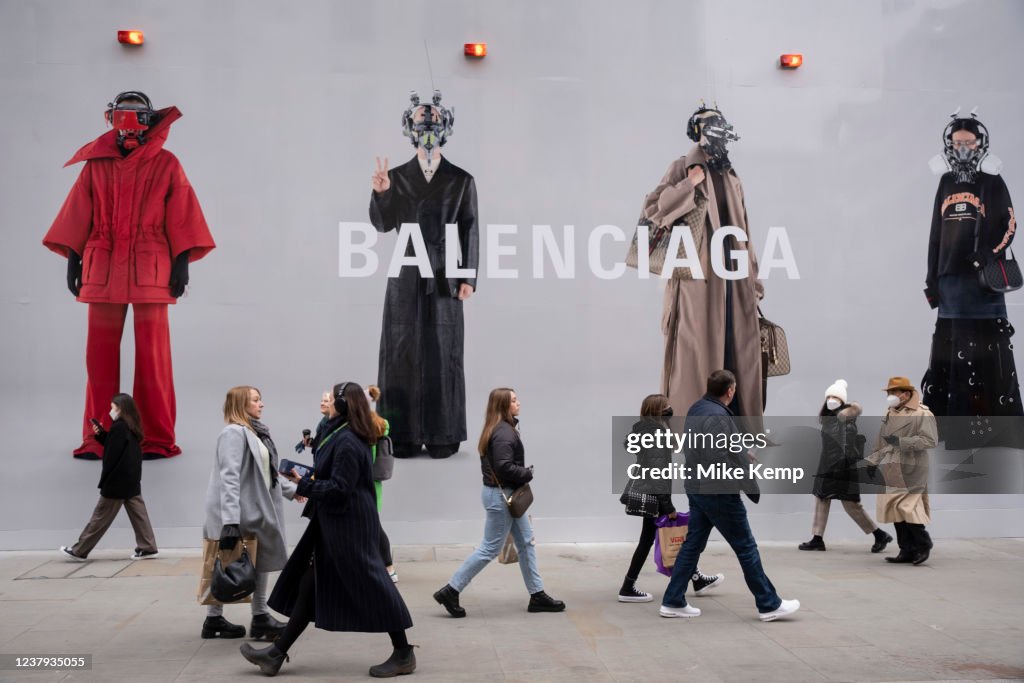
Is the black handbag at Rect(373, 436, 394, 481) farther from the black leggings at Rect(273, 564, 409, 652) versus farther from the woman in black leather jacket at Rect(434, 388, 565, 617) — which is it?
the black leggings at Rect(273, 564, 409, 652)

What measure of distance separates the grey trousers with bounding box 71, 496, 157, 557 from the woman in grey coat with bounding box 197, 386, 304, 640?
9.79 ft

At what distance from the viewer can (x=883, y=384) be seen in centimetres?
1134

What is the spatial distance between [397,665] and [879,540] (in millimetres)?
6194

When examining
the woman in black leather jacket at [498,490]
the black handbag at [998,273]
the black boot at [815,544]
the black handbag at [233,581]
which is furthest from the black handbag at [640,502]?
the black handbag at [998,273]

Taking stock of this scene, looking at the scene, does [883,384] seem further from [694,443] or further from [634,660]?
[634,660]

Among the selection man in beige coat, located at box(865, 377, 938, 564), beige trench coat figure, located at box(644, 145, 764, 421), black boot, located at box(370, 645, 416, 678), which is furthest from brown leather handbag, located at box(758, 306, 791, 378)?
black boot, located at box(370, 645, 416, 678)

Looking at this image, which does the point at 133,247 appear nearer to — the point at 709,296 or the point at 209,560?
the point at 209,560

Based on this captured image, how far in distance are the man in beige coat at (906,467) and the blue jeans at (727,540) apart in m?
3.03

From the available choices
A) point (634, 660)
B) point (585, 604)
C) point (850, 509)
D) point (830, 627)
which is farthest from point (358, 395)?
point (850, 509)

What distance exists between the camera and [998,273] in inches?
457

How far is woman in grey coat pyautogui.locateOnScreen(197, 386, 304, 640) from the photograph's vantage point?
670 cm

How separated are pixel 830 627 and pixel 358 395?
12.7ft

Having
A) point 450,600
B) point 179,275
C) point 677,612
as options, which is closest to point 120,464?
point 179,275

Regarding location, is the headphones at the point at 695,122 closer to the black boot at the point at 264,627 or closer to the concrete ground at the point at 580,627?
the concrete ground at the point at 580,627
